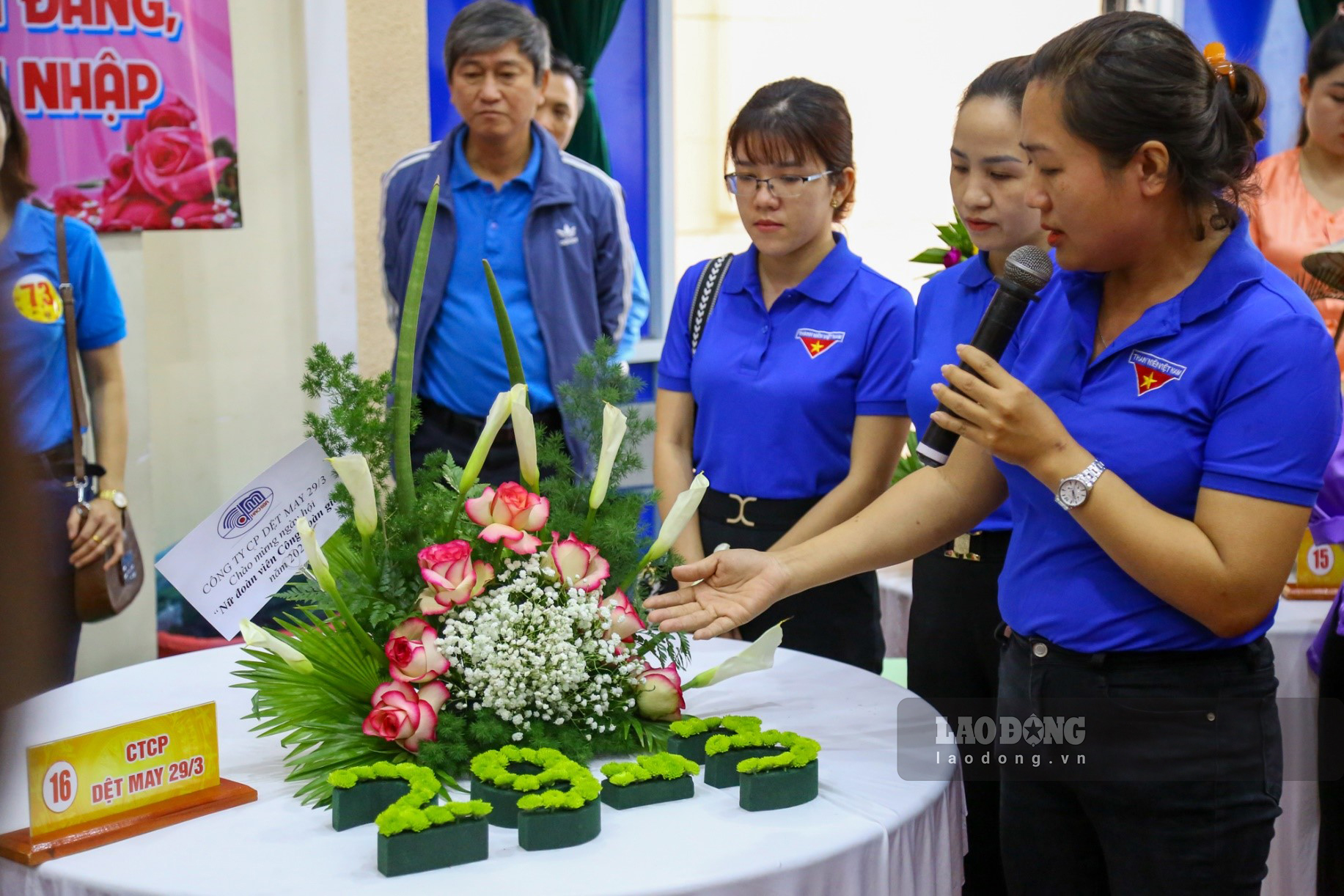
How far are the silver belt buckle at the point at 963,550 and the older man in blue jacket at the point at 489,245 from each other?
1.48 m

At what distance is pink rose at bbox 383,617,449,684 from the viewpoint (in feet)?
4.93

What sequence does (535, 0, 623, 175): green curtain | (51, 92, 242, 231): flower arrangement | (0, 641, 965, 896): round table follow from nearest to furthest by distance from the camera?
(0, 641, 965, 896): round table → (51, 92, 242, 231): flower arrangement → (535, 0, 623, 175): green curtain

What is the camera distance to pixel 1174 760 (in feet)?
4.53

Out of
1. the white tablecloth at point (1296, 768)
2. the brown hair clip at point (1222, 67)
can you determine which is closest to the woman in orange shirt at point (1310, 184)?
the white tablecloth at point (1296, 768)

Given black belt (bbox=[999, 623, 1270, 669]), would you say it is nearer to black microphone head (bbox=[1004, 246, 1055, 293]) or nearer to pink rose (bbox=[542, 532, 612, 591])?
black microphone head (bbox=[1004, 246, 1055, 293])

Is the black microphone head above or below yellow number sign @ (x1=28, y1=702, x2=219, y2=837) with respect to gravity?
above

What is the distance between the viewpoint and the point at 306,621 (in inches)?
68.1

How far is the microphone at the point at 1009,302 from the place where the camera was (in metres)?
1.49

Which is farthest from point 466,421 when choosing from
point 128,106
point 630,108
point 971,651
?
point 630,108

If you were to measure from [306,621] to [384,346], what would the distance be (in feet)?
8.06

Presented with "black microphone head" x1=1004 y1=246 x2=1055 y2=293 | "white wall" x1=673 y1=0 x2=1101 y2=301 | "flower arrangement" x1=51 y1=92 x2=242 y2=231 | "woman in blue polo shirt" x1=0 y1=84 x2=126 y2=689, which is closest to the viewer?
"black microphone head" x1=1004 y1=246 x2=1055 y2=293

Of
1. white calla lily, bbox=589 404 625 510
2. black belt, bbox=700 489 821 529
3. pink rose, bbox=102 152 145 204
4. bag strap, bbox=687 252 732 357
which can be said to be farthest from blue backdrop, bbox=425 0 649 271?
white calla lily, bbox=589 404 625 510

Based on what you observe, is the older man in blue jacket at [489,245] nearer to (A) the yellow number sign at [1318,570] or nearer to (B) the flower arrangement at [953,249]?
(B) the flower arrangement at [953,249]

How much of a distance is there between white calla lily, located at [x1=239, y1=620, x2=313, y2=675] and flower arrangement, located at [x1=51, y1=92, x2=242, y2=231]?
7.56ft
